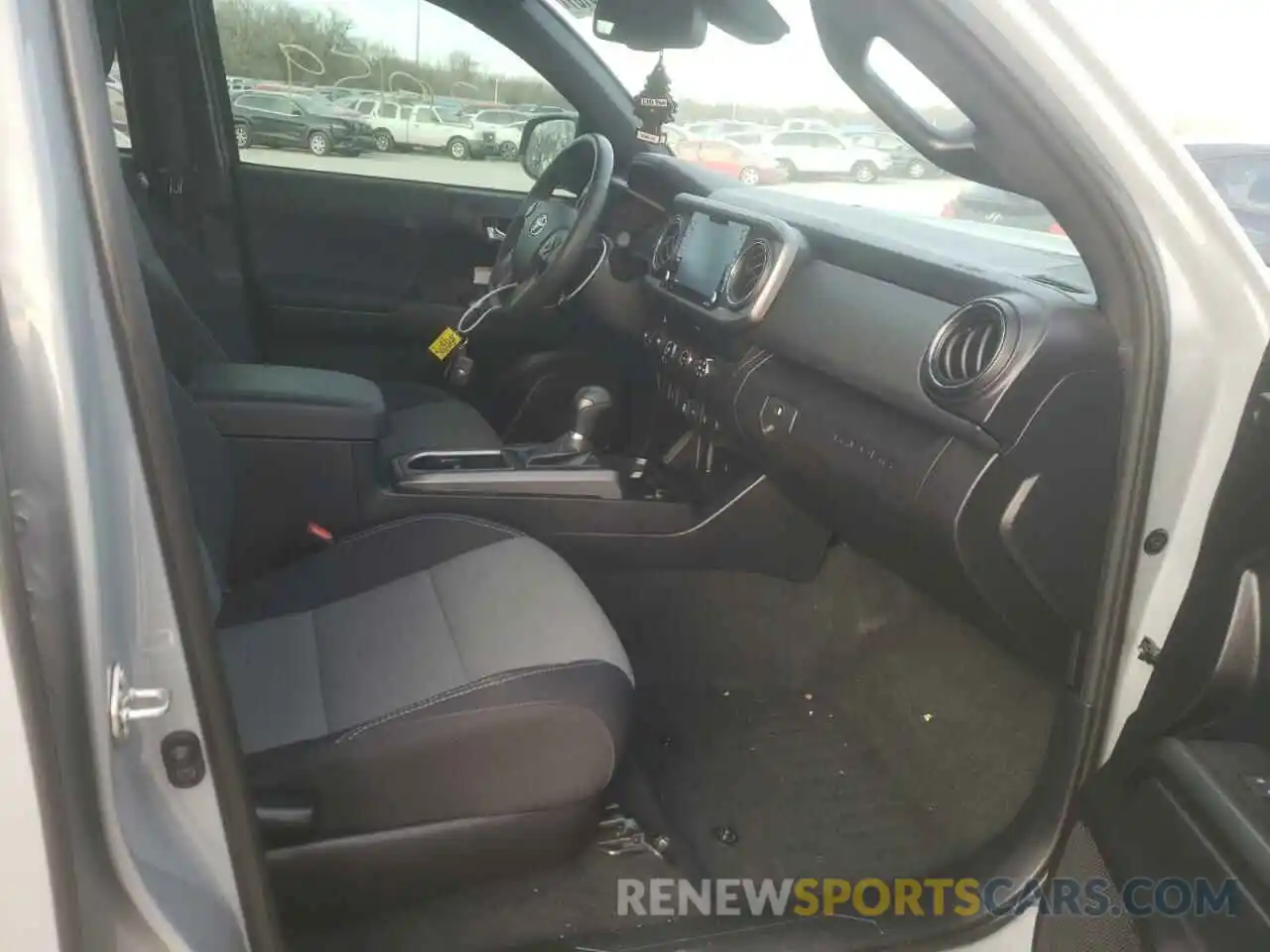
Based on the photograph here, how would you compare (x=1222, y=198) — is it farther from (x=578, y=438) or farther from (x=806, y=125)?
(x=806, y=125)

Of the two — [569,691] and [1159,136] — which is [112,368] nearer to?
[569,691]

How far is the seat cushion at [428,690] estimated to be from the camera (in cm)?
116

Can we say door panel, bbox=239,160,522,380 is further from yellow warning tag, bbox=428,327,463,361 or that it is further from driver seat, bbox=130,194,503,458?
yellow warning tag, bbox=428,327,463,361

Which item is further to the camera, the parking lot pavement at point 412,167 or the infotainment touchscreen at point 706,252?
the parking lot pavement at point 412,167

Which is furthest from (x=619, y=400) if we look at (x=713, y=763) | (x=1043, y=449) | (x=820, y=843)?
(x=1043, y=449)

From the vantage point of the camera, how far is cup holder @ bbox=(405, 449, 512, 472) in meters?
1.84

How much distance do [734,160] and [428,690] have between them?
59.7 inches

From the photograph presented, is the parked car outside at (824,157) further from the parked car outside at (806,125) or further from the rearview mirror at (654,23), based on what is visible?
the rearview mirror at (654,23)

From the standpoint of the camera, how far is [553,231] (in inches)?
82.9

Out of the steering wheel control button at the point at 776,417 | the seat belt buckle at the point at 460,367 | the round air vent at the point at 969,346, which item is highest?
the round air vent at the point at 969,346

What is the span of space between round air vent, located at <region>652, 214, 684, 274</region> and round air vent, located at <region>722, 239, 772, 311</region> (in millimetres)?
221

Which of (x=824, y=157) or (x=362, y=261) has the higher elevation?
(x=824, y=157)

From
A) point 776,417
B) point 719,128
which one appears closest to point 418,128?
point 719,128

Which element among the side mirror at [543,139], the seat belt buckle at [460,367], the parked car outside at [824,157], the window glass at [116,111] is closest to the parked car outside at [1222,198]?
the parked car outside at [824,157]
